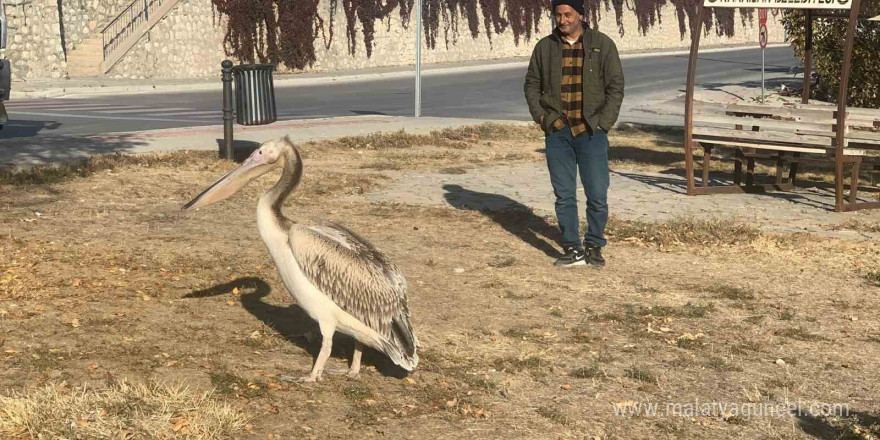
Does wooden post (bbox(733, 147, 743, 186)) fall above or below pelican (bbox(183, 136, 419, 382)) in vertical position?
below

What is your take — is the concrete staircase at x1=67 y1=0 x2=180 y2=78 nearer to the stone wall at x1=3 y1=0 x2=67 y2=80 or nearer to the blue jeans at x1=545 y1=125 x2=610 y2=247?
the stone wall at x1=3 y1=0 x2=67 y2=80

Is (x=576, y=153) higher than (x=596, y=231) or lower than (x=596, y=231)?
higher

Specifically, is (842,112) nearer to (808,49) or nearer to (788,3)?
(788,3)

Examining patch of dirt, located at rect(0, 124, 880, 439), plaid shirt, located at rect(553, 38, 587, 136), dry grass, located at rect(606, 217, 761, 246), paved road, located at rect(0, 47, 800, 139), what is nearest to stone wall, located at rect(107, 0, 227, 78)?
paved road, located at rect(0, 47, 800, 139)

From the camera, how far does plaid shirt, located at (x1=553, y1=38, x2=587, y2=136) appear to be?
28.4ft

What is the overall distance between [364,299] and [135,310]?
216 centimetres

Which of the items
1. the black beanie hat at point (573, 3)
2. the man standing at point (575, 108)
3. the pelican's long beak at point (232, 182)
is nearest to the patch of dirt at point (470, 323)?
the man standing at point (575, 108)

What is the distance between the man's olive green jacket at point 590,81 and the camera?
28.3ft

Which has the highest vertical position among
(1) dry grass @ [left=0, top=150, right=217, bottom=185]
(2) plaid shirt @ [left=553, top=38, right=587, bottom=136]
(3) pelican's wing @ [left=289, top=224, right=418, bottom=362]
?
(2) plaid shirt @ [left=553, top=38, right=587, bottom=136]

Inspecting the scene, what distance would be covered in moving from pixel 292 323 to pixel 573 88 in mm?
3050

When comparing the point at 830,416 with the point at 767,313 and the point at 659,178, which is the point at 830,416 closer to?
the point at 767,313

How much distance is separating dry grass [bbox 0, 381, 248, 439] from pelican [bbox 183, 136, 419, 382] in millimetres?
746

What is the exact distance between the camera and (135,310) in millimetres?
7160

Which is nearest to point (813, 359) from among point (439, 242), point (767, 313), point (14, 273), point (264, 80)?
point (767, 313)
